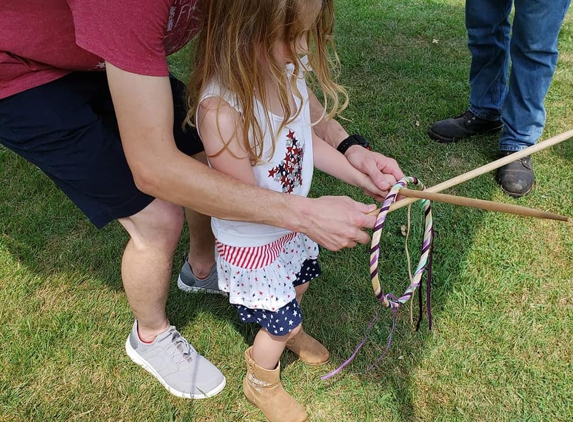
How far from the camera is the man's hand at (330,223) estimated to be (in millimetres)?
1566

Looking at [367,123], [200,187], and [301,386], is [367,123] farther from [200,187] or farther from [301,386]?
[200,187]

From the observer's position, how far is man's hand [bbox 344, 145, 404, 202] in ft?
6.13

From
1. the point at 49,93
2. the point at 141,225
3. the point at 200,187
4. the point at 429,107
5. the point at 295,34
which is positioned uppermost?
the point at 295,34

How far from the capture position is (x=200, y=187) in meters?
1.52

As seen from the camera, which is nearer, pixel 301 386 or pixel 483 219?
pixel 301 386

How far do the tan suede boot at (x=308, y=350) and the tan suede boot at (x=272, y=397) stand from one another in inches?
8.7

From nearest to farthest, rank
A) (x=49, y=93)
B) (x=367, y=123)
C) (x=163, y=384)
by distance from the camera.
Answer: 1. (x=49, y=93)
2. (x=163, y=384)
3. (x=367, y=123)

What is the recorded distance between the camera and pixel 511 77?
3.35 meters

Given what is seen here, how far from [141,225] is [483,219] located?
1.99m

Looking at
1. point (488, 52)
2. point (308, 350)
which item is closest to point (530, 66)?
point (488, 52)

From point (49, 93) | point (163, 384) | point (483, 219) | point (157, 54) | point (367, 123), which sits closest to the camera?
point (157, 54)

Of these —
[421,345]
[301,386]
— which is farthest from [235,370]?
[421,345]

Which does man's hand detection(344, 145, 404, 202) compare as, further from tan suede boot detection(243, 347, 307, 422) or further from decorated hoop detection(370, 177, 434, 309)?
tan suede boot detection(243, 347, 307, 422)

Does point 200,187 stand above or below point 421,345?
above
